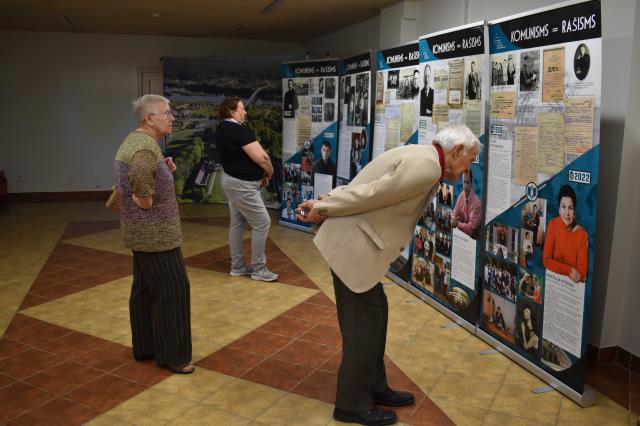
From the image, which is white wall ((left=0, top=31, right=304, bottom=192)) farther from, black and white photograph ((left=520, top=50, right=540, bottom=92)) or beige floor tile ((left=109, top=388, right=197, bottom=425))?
beige floor tile ((left=109, top=388, right=197, bottom=425))

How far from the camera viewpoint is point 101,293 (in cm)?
510

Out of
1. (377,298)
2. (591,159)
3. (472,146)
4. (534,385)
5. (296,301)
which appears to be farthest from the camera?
(296,301)

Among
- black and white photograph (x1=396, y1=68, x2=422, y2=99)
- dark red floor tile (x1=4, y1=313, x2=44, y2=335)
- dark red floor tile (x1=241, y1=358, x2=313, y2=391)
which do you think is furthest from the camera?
black and white photograph (x1=396, y1=68, x2=422, y2=99)

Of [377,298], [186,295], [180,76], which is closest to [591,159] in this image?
[377,298]

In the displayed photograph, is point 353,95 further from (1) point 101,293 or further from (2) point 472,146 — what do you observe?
(2) point 472,146

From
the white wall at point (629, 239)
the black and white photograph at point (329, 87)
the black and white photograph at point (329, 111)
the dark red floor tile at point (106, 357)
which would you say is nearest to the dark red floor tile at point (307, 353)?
the dark red floor tile at point (106, 357)

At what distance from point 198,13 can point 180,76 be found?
2302 millimetres

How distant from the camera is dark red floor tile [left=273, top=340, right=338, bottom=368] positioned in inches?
148

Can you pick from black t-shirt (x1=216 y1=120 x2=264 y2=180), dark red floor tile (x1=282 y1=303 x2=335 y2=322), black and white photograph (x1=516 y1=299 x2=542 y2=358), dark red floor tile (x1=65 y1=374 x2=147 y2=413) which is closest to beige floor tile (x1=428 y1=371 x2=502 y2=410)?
black and white photograph (x1=516 y1=299 x2=542 y2=358)

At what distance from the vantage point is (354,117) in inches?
258

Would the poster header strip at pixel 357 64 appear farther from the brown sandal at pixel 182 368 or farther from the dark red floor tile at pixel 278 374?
the brown sandal at pixel 182 368

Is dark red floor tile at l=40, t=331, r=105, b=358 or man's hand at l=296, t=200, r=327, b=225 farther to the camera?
dark red floor tile at l=40, t=331, r=105, b=358

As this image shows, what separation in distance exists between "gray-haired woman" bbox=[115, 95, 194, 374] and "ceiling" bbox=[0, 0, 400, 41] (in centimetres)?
392

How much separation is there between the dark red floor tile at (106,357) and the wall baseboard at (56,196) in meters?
7.05
